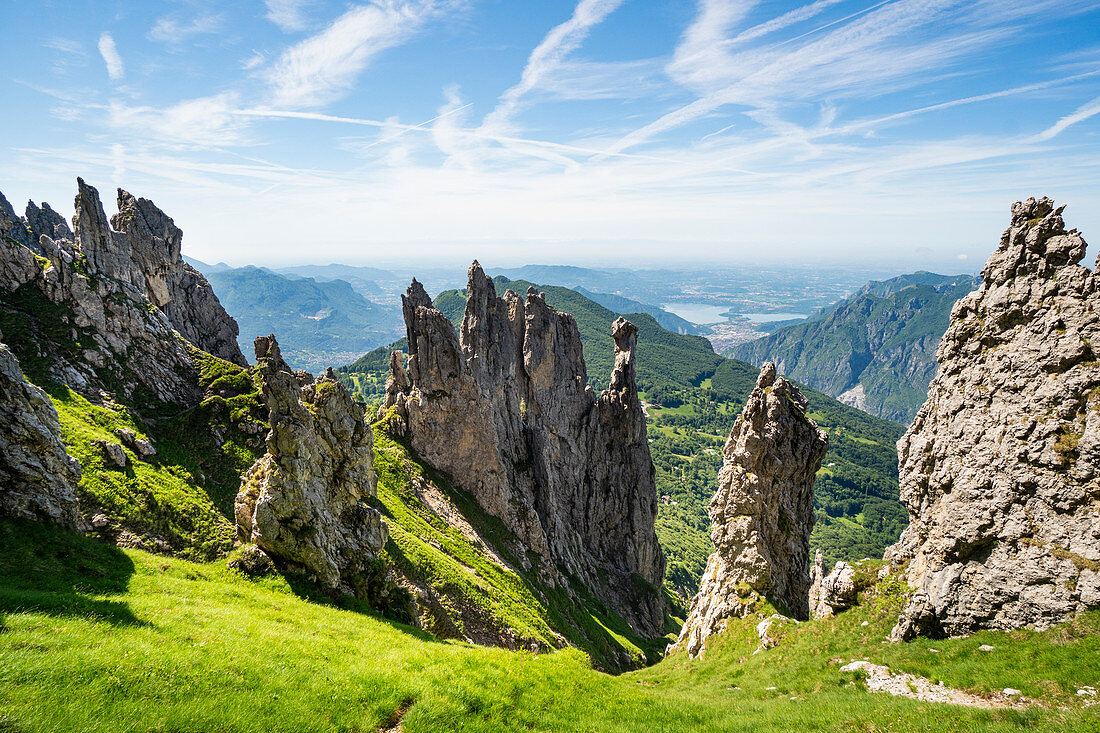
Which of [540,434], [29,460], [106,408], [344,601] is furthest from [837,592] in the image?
[106,408]

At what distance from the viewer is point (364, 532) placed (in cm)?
3319

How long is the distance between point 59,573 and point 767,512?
48281mm

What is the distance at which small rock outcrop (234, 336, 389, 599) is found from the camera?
27.0 meters

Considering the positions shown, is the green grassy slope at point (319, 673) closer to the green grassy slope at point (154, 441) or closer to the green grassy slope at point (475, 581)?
the green grassy slope at point (154, 441)

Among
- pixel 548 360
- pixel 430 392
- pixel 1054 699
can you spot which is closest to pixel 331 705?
pixel 1054 699

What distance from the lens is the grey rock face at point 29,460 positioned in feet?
64.6

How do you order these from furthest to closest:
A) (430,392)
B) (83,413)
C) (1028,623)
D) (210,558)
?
1. (430,392)
2. (83,413)
3. (210,558)
4. (1028,623)

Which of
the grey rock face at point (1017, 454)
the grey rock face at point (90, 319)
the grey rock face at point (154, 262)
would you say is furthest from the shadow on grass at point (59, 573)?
the grey rock face at point (154, 262)

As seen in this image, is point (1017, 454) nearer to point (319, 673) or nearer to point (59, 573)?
point (319, 673)

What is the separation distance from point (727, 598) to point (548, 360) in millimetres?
56459

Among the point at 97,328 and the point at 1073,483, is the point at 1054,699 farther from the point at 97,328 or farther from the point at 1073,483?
the point at 97,328

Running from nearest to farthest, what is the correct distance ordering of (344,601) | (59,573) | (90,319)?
(59,573) < (344,601) < (90,319)

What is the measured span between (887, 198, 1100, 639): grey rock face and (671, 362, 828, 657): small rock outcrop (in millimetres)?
13748

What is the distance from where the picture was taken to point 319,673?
1689cm
